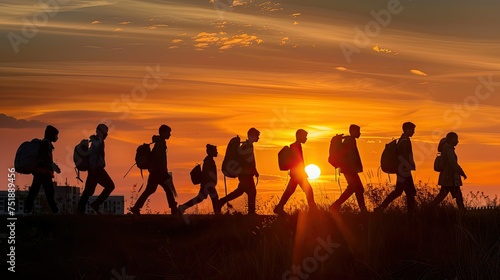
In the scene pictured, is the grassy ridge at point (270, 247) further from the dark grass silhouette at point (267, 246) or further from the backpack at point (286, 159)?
the backpack at point (286, 159)

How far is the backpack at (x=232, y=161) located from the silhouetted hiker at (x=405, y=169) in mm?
3779

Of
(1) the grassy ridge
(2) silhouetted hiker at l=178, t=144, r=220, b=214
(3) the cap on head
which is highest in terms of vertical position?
(3) the cap on head

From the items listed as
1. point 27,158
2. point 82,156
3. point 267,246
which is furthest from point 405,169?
point 27,158

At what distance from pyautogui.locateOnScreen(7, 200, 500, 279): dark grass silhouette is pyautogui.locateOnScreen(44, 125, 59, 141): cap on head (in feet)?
8.87

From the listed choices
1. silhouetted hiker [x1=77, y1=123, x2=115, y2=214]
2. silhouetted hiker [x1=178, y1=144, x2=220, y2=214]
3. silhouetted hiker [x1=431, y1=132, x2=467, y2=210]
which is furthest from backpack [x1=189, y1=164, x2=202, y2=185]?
silhouetted hiker [x1=431, y1=132, x2=467, y2=210]

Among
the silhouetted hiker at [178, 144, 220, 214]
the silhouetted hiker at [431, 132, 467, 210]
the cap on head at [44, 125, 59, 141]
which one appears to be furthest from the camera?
the silhouetted hiker at [178, 144, 220, 214]

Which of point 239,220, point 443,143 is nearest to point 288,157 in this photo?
point 239,220

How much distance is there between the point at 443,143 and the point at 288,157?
4533mm

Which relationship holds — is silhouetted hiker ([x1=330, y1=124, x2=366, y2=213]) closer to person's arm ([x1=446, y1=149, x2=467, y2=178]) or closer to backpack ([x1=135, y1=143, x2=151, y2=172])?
person's arm ([x1=446, y1=149, x2=467, y2=178])

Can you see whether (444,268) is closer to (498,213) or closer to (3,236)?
(498,213)

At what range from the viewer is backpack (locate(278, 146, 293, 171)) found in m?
25.5

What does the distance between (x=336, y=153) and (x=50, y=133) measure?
7396 mm

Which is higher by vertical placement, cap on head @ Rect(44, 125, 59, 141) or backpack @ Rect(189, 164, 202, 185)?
cap on head @ Rect(44, 125, 59, 141)

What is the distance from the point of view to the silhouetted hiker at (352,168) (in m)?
25.5
